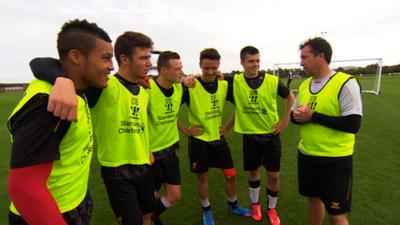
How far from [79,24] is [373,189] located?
16.7 feet

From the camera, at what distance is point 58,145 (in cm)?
132

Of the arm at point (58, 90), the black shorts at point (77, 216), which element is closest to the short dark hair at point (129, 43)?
the arm at point (58, 90)

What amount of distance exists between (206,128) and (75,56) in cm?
255

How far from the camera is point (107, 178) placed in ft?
8.57

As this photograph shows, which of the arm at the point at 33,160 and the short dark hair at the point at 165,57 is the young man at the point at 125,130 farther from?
the arm at the point at 33,160

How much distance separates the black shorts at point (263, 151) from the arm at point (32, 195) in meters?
3.17

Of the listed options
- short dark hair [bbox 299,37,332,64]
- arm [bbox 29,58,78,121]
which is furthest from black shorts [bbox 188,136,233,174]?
arm [bbox 29,58,78,121]

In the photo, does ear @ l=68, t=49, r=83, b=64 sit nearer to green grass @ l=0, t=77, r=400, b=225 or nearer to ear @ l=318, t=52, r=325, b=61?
ear @ l=318, t=52, r=325, b=61

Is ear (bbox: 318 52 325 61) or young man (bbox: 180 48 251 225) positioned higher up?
ear (bbox: 318 52 325 61)

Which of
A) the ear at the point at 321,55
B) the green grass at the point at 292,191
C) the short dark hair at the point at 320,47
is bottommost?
the green grass at the point at 292,191

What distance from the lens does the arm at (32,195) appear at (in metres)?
1.17

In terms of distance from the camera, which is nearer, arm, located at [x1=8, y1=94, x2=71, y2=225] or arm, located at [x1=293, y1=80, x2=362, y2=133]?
arm, located at [x1=8, y1=94, x2=71, y2=225]

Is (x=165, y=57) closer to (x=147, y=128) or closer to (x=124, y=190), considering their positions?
(x=147, y=128)

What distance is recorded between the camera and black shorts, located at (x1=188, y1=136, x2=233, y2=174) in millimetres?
3938
